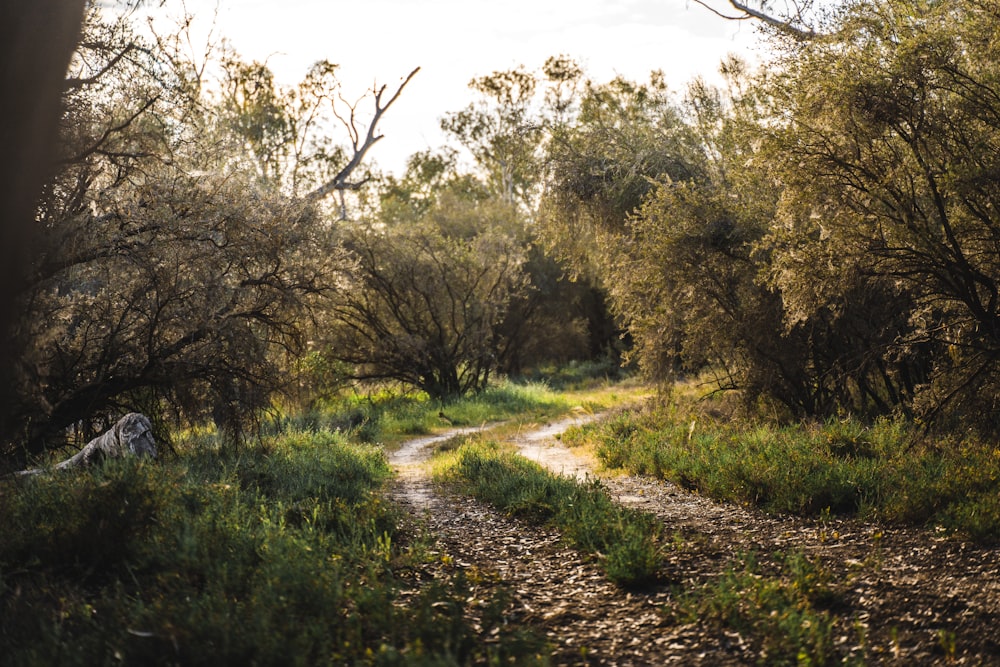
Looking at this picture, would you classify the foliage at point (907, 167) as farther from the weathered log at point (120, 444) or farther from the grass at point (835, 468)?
the weathered log at point (120, 444)

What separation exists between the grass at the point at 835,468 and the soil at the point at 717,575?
29 centimetres

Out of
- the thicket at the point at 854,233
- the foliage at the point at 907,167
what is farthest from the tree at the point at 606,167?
the foliage at the point at 907,167

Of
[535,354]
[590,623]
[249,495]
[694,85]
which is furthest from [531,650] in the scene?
[535,354]

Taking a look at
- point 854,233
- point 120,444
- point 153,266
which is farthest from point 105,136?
point 854,233

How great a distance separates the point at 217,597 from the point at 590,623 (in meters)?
2.30

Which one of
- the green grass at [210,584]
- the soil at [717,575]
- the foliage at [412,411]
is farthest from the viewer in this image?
the foliage at [412,411]

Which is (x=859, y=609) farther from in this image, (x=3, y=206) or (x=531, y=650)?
(x=3, y=206)

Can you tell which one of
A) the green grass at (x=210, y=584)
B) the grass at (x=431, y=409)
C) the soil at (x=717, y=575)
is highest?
the green grass at (x=210, y=584)

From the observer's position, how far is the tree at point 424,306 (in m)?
21.0

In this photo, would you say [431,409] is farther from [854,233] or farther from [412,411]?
[854,233]

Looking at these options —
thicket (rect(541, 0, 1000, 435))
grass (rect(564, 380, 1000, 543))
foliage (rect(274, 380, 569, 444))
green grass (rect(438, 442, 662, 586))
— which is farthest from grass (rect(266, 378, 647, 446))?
grass (rect(564, 380, 1000, 543))

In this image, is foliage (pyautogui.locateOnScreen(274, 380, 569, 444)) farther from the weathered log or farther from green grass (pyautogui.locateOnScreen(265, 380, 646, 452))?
the weathered log

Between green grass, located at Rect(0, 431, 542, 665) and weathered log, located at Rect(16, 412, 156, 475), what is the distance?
5.48 ft

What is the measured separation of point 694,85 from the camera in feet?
58.6
